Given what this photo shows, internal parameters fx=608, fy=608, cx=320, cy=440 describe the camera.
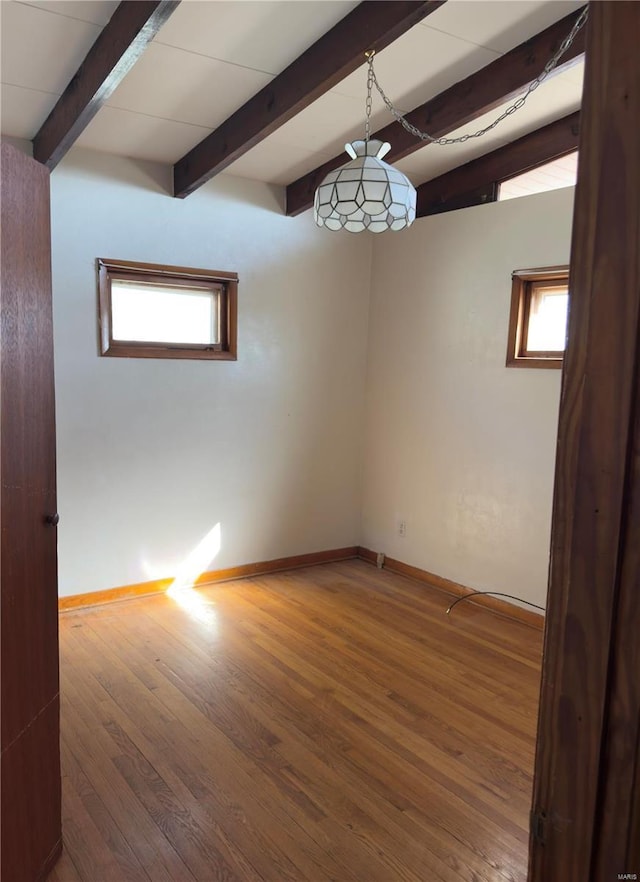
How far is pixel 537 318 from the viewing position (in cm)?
364

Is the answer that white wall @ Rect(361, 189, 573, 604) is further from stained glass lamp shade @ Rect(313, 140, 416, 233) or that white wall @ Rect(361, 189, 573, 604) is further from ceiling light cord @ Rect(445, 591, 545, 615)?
stained glass lamp shade @ Rect(313, 140, 416, 233)

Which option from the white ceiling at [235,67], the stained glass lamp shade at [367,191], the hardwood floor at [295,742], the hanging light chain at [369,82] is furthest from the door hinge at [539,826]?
the white ceiling at [235,67]

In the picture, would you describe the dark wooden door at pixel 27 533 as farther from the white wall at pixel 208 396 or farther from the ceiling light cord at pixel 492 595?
the ceiling light cord at pixel 492 595

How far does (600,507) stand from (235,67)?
9.28ft

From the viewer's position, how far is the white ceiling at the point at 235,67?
7.88 feet

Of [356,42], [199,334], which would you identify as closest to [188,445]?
[199,334]

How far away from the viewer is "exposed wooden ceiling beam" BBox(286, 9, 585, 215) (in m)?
2.58

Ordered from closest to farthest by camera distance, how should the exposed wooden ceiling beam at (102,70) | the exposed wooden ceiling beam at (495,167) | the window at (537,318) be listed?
the exposed wooden ceiling beam at (102,70), the exposed wooden ceiling beam at (495,167), the window at (537,318)

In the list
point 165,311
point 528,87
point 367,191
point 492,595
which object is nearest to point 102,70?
point 367,191

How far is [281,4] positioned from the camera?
2.38m

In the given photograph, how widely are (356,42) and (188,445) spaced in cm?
247

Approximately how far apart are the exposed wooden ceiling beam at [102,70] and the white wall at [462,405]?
229 cm

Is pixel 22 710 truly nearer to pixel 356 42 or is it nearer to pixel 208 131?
pixel 356 42

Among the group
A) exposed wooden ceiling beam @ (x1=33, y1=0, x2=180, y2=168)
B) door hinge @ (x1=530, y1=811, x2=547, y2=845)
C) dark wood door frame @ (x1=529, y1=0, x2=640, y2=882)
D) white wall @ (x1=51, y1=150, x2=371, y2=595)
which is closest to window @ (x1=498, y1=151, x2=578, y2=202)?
white wall @ (x1=51, y1=150, x2=371, y2=595)
